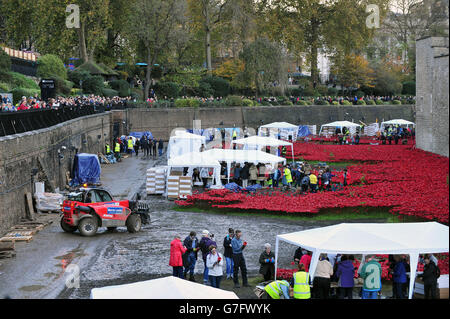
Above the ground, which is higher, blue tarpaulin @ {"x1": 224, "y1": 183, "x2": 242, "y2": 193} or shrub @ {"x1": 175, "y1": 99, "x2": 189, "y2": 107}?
shrub @ {"x1": 175, "y1": 99, "x2": 189, "y2": 107}

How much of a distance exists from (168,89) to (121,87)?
506cm

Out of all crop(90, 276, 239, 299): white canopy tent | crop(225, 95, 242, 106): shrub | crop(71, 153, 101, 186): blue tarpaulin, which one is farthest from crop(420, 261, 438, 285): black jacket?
crop(225, 95, 242, 106): shrub

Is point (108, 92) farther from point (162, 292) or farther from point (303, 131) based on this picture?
point (162, 292)

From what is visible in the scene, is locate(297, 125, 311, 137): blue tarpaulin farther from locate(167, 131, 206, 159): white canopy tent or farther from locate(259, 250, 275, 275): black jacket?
locate(259, 250, 275, 275): black jacket

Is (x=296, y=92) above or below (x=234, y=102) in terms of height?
above

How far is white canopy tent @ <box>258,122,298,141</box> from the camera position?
56.3 metres

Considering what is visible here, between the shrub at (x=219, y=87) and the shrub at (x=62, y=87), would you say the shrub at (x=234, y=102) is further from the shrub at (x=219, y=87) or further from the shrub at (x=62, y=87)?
the shrub at (x=62, y=87)

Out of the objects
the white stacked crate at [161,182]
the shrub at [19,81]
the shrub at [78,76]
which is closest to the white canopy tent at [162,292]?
the white stacked crate at [161,182]

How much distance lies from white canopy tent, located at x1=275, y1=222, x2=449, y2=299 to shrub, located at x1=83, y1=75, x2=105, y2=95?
175 ft

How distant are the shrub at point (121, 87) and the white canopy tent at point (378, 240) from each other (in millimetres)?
58009

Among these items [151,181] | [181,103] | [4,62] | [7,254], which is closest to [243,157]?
[151,181]

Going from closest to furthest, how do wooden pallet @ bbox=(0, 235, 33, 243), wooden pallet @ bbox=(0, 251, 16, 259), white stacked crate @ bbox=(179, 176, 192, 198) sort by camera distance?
wooden pallet @ bbox=(0, 251, 16, 259) → wooden pallet @ bbox=(0, 235, 33, 243) → white stacked crate @ bbox=(179, 176, 192, 198)

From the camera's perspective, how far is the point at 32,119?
29.9 metres

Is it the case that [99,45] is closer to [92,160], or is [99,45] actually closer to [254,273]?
[92,160]
